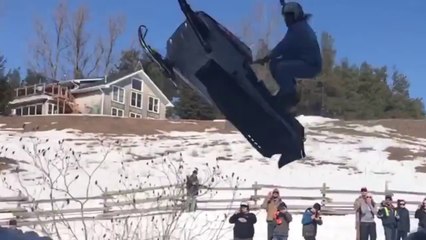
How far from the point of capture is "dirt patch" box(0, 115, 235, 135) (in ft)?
128

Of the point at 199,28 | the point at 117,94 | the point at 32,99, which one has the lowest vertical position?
the point at 199,28

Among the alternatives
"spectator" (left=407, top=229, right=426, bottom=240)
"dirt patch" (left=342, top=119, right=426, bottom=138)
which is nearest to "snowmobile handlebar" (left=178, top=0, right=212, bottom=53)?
"spectator" (left=407, top=229, right=426, bottom=240)

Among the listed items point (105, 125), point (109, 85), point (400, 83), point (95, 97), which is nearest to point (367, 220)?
point (105, 125)

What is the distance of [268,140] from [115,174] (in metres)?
27.4

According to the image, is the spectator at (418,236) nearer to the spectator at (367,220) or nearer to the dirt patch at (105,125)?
the spectator at (367,220)

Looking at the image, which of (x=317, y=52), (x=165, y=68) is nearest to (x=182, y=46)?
(x=165, y=68)

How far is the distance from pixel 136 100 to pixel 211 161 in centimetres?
1998

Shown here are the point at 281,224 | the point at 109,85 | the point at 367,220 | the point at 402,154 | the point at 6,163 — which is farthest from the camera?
the point at 109,85

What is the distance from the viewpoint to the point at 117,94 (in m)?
49.6

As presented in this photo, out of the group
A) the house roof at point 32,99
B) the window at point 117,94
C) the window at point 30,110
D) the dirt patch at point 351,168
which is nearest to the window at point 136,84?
the window at point 117,94

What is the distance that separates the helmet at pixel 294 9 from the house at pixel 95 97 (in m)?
44.1

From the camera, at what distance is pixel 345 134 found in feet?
126

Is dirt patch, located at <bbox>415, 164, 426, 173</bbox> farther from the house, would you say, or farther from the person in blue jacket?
the person in blue jacket

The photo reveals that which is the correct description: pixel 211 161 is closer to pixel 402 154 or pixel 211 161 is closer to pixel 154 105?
pixel 402 154
